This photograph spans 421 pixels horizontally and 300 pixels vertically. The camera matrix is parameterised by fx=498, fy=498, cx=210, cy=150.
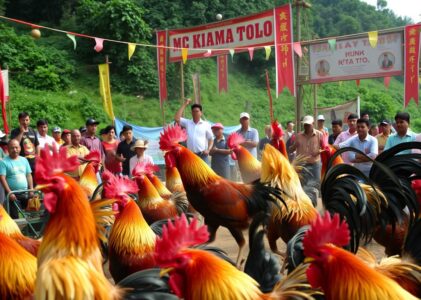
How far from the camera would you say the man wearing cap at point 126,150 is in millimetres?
7691

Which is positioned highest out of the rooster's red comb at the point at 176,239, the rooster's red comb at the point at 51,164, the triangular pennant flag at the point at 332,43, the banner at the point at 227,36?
the banner at the point at 227,36

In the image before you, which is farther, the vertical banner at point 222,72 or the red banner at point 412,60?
the vertical banner at point 222,72

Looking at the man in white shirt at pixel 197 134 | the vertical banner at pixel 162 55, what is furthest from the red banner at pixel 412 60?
the vertical banner at pixel 162 55

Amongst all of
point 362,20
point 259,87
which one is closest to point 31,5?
point 259,87

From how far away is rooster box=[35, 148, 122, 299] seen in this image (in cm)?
252

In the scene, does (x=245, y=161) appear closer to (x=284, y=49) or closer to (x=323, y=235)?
(x=284, y=49)

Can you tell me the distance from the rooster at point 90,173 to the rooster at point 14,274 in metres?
3.05

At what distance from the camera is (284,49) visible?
1189cm

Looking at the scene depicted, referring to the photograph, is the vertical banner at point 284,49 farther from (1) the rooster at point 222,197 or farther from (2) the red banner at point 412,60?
(1) the rooster at point 222,197

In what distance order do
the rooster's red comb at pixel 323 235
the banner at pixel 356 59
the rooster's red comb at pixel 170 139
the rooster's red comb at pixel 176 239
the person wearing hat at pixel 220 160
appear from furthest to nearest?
the banner at pixel 356 59 < the person wearing hat at pixel 220 160 < the rooster's red comb at pixel 170 139 < the rooster's red comb at pixel 176 239 < the rooster's red comb at pixel 323 235

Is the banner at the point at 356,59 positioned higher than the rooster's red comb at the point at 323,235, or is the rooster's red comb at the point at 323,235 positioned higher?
the banner at the point at 356,59

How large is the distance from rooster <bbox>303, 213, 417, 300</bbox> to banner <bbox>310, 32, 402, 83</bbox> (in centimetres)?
929

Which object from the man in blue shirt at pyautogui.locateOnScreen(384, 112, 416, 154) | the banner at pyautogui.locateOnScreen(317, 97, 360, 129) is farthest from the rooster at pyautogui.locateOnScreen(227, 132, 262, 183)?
the banner at pyautogui.locateOnScreen(317, 97, 360, 129)

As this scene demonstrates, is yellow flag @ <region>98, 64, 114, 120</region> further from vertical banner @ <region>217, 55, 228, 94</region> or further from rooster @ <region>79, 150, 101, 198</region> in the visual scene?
rooster @ <region>79, 150, 101, 198</region>
